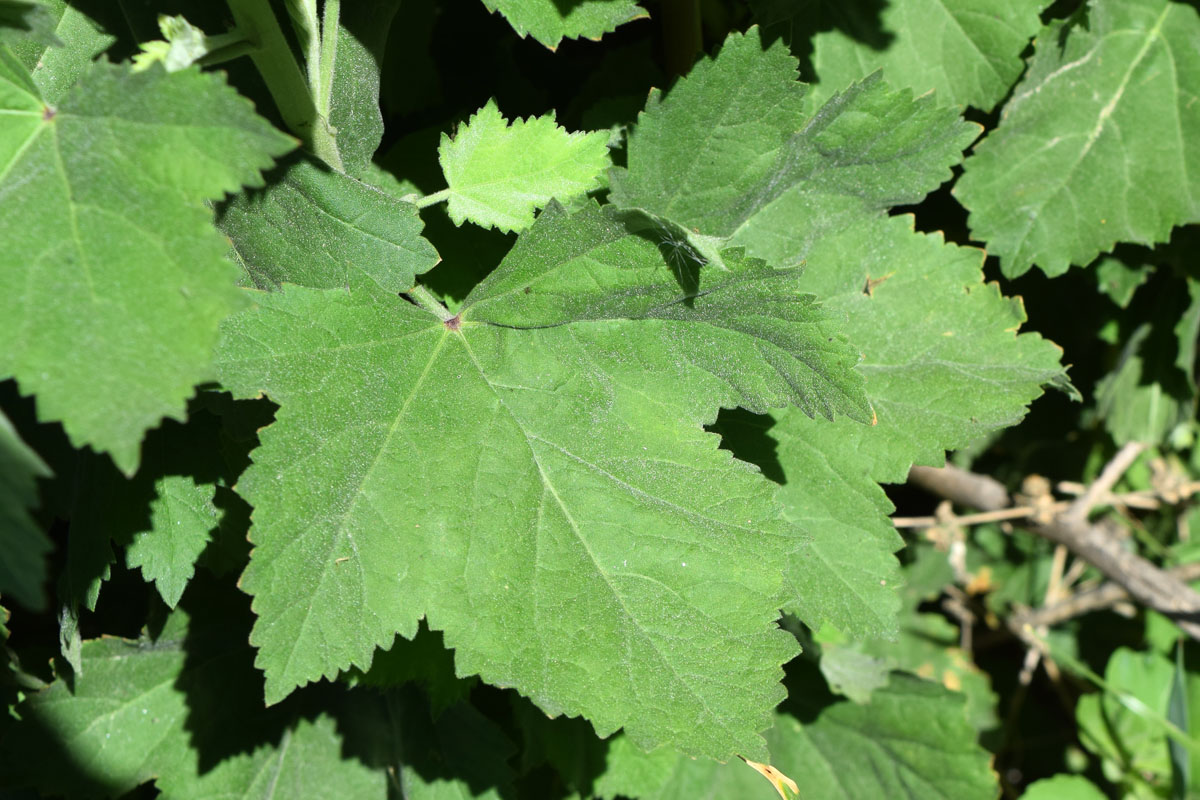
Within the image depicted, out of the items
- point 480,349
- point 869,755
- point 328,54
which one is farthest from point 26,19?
point 869,755

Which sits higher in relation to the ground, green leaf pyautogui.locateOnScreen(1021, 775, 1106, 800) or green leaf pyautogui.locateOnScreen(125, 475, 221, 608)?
green leaf pyautogui.locateOnScreen(125, 475, 221, 608)

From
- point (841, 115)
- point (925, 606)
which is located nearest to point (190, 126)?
point (841, 115)

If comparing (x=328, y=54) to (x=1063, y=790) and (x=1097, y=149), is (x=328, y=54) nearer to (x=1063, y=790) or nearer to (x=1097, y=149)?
(x=1097, y=149)

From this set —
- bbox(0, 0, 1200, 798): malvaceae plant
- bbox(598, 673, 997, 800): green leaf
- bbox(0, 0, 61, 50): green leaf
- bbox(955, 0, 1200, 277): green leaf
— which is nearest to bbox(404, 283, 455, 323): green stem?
bbox(0, 0, 1200, 798): malvaceae plant

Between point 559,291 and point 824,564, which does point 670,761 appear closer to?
point 824,564

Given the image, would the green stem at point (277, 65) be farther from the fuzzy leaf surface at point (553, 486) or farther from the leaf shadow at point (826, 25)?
the leaf shadow at point (826, 25)

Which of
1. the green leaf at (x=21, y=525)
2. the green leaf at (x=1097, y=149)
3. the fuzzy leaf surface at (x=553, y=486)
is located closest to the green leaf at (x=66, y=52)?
the fuzzy leaf surface at (x=553, y=486)

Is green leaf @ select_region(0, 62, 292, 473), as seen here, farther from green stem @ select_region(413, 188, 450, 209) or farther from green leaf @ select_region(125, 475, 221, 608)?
green leaf @ select_region(125, 475, 221, 608)
